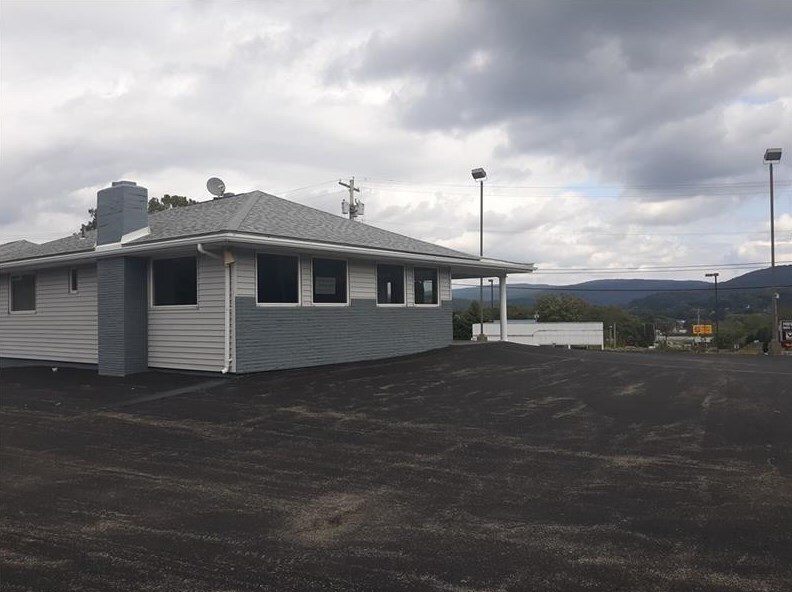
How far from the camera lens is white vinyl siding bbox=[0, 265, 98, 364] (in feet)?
49.9

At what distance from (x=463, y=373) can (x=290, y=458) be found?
657 centimetres

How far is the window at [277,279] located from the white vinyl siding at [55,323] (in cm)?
486

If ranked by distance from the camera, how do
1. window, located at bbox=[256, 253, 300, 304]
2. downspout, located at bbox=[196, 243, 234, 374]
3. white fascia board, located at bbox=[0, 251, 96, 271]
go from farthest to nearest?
white fascia board, located at bbox=[0, 251, 96, 271] → window, located at bbox=[256, 253, 300, 304] → downspout, located at bbox=[196, 243, 234, 374]

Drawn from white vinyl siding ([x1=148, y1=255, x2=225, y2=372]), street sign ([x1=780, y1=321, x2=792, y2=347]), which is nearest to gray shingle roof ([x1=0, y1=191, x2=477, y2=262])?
white vinyl siding ([x1=148, y1=255, x2=225, y2=372])

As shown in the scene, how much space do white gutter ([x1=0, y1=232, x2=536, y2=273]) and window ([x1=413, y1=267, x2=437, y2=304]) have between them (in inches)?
19.8

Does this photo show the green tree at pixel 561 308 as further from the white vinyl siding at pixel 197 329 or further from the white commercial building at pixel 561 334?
the white vinyl siding at pixel 197 329

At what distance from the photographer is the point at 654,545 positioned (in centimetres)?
434

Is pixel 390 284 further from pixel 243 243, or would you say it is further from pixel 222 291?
pixel 243 243

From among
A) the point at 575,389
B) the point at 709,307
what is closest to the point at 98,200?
the point at 575,389

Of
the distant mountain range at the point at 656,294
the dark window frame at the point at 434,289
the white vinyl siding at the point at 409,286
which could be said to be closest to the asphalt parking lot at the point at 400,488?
the white vinyl siding at the point at 409,286

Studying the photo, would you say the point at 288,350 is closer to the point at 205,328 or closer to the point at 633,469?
the point at 205,328

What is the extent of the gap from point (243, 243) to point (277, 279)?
1.40 meters

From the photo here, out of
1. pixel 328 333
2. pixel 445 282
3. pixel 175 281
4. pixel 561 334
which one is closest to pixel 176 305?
pixel 175 281

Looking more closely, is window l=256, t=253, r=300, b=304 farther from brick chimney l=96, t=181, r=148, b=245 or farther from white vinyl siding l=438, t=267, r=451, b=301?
white vinyl siding l=438, t=267, r=451, b=301
